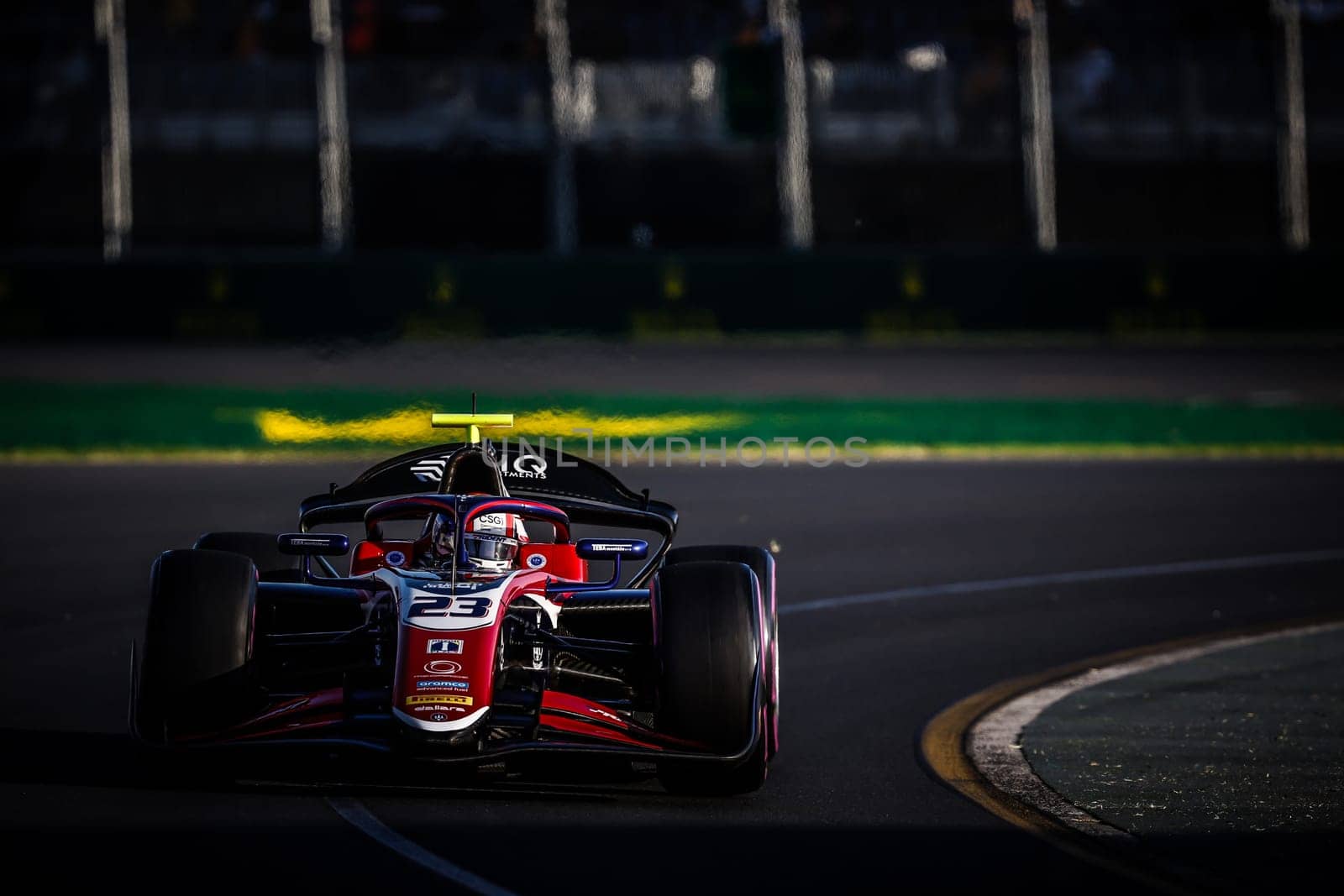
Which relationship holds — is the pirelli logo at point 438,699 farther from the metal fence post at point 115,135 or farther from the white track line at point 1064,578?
the metal fence post at point 115,135

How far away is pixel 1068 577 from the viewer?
1243 centimetres

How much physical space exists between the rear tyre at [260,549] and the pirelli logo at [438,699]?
153 cm

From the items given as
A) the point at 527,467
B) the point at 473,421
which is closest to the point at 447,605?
the point at 473,421

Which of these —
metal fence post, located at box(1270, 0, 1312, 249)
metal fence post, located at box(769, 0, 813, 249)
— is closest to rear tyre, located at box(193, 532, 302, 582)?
metal fence post, located at box(769, 0, 813, 249)

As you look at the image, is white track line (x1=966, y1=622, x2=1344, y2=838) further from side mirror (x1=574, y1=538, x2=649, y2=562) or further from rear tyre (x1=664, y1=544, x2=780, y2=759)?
side mirror (x1=574, y1=538, x2=649, y2=562)

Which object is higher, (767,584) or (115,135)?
(115,135)

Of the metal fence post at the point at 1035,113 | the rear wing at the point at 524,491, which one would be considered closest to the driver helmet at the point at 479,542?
the rear wing at the point at 524,491

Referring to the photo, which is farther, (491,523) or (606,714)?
(491,523)

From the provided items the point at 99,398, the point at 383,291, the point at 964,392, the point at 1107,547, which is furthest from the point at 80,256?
the point at 1107,547

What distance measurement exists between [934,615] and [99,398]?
13.3 meters

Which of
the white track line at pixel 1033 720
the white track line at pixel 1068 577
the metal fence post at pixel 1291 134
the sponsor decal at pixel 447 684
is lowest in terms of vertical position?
the white track line at pixel 1033 720

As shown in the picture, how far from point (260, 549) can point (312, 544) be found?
2.36ft

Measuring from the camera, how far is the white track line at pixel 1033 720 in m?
6.93

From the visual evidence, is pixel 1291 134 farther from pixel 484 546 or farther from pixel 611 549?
pixel 484 546
